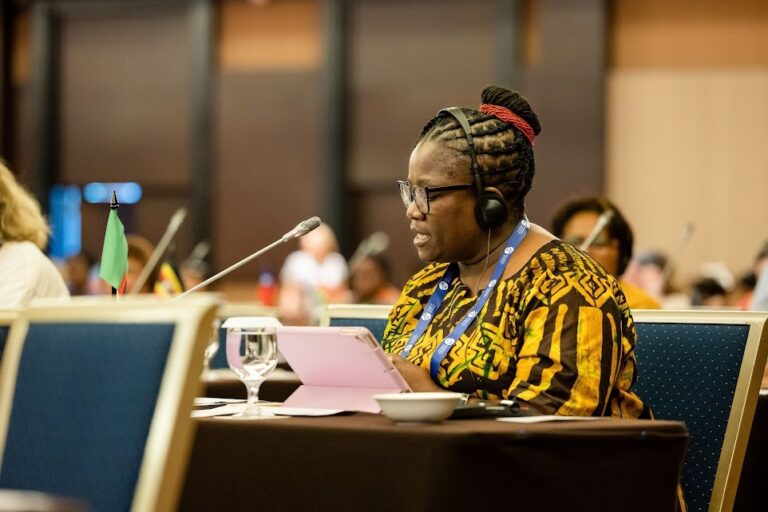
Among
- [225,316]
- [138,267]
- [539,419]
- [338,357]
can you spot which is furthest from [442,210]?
[138,267]

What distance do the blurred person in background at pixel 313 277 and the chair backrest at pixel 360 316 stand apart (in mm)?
5170

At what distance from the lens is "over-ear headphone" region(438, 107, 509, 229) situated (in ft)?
8.58

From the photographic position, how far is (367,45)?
10.4 meters

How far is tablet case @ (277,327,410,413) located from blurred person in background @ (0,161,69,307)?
152 cm

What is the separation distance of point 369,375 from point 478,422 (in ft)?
0.89

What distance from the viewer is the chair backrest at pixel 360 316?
3.34m

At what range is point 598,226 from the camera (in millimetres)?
4293

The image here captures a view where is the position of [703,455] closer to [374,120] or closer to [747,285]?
[747,285]

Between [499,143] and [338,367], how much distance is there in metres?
0.65

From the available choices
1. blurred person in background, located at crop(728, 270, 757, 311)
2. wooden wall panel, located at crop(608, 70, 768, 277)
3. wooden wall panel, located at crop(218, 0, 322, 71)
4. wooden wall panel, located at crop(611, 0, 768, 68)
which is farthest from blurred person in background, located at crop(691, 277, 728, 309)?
wooden wall panel, located at crop(218, 0, 322, 71)

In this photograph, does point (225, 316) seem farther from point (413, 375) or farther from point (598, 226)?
point (413, 375)

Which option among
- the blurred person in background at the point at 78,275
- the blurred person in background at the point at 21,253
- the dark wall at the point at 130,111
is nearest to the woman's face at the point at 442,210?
the blurred person in background at the point at 21,253

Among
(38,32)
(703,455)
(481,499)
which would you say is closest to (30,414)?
(481,499)

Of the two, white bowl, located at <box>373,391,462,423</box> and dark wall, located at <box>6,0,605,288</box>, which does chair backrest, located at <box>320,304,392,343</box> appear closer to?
white bowl, located at <box>373,391,462,423</box>
